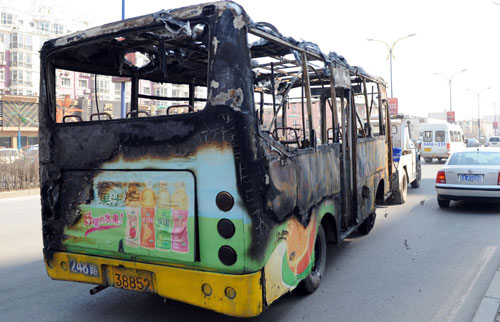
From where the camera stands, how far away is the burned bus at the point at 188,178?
326 cm

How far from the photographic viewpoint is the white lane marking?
4.18 m

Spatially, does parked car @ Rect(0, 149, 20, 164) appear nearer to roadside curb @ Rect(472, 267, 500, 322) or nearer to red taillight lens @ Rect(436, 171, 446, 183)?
red taillight lens @ Rect(436, 171, 446, 183)

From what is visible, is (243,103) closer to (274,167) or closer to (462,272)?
(274,167)

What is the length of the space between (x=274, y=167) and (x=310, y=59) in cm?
171

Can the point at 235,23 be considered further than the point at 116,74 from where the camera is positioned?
No

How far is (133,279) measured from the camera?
12.0 ft

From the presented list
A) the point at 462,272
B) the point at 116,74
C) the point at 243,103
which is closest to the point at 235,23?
the point at 243,103

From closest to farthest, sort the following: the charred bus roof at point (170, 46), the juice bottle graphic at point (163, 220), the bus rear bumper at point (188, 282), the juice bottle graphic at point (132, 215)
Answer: the bus rear bumper at point (188, 282) → the charred bus roof at point (170, 46) → the juice bottle graphic at point (163, 220) → the juice bottle graphic at point (132, 215)

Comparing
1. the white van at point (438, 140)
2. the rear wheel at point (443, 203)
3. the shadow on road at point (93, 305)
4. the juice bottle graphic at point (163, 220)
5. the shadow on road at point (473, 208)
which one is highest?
the white van at point (438, 140)

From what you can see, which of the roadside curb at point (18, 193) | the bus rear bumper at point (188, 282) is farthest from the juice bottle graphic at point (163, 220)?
the roadside curb at point (18, 193)

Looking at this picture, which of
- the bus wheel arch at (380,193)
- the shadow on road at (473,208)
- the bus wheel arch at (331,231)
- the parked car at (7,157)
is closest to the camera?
the bus wheel arch at (331,231)

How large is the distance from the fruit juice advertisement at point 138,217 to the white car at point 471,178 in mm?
8046

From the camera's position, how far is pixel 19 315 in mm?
4230

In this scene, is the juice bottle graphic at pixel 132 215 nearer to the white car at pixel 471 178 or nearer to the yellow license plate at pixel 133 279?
the yellow license plate at pixel 133 279
